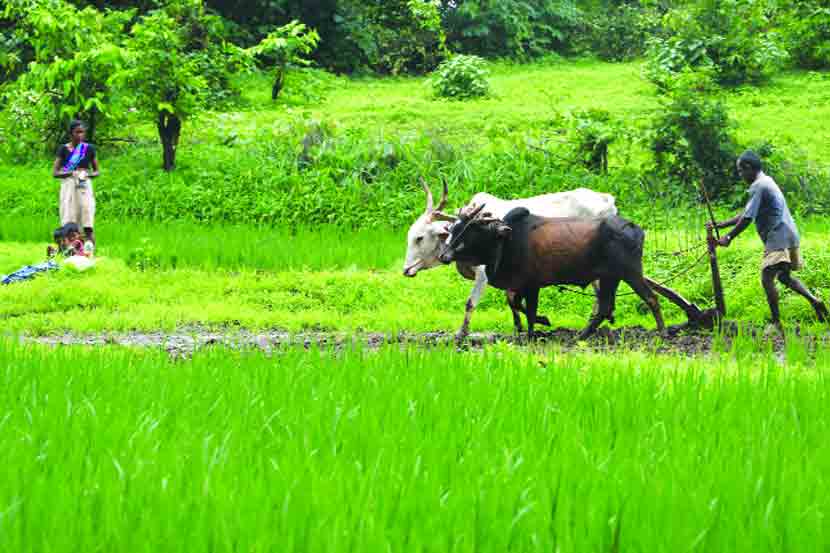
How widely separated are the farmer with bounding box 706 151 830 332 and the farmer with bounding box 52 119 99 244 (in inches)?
237

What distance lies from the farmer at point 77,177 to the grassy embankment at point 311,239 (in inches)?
17.2

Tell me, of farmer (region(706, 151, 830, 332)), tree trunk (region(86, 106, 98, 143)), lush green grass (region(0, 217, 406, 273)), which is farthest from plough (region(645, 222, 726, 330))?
tree trunk (region(86, 106, 98, 143))

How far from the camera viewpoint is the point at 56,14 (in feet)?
45.4

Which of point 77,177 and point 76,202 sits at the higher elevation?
point 77,177

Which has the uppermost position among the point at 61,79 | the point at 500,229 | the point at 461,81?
the point at 461,81

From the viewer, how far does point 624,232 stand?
6895 millimetres

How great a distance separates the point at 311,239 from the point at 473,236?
3.89 m

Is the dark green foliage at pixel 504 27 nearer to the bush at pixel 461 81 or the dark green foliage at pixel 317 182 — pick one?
the bush at pixel 461 81

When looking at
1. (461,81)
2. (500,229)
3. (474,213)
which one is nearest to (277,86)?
(461,81)

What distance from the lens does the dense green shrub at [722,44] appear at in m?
17.2

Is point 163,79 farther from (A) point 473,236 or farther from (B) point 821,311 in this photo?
(B) point 821,311

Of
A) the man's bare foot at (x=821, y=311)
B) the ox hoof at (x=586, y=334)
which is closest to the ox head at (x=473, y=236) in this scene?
the ox hoof at (x=586, y=334)

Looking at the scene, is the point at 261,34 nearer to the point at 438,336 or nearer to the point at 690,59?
the point at 690,59

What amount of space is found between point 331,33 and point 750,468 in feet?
63.9
